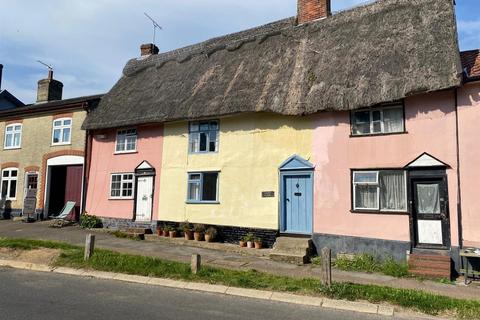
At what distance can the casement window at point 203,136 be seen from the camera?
1692cm

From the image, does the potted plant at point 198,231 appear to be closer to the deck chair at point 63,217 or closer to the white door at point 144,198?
the white door at point 144,198

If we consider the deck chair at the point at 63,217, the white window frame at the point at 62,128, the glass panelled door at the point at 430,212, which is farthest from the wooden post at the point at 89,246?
the white window frame at the point at 62,128

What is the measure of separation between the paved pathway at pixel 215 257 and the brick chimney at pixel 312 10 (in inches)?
409

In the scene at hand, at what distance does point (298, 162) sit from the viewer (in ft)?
47.8

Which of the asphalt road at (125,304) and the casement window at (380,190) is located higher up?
the casement window at (380,190)

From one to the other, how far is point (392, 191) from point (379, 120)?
7.53 feet

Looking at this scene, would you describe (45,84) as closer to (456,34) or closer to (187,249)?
(187,249)

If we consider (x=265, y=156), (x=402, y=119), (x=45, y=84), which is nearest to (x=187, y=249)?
(x=265, y=156)

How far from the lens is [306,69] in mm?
15047

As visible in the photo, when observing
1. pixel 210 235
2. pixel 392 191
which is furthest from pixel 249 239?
pixel 392 191

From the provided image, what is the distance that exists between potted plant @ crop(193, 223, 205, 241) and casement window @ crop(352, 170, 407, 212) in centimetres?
597

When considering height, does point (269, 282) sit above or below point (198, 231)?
below

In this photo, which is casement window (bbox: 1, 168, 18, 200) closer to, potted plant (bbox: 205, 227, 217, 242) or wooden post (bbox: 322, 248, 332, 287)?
potted plant (bbox: 205, 227, 217, 242)

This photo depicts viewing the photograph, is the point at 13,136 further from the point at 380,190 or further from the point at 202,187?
the point at 380,190
